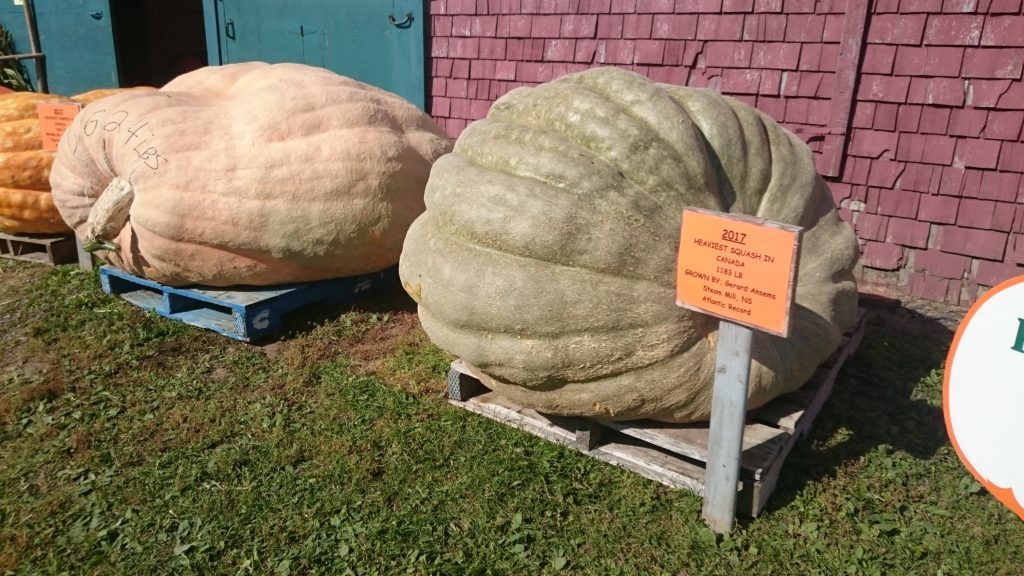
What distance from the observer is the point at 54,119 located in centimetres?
515

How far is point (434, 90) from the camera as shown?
714 cm

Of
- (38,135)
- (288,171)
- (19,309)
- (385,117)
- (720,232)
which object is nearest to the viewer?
(720,232)

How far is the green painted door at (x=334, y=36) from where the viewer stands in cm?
719

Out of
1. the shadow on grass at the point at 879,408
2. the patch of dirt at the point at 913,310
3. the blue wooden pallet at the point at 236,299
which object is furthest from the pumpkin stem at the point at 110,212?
the patch of dirt at the point at 913,310

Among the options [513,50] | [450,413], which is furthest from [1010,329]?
[513,50]

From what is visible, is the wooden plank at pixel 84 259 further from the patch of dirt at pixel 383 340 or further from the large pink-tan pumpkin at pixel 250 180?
the patch of dirt at pixel 383 340

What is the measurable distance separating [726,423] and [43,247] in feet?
19.8

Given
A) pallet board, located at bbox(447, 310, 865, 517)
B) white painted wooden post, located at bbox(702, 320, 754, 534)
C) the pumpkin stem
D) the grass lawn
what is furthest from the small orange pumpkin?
white painted wooden post, located at bbox(702, 320, 754, 534)

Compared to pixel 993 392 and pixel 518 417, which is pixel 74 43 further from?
pixel 993 392

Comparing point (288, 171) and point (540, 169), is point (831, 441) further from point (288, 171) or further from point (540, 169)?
point (288, 171)

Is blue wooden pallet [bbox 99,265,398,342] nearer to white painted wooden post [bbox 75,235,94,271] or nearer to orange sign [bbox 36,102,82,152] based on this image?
white painted wooden post [bbox 75,235,94,271]

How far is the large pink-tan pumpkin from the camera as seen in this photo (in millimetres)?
4004

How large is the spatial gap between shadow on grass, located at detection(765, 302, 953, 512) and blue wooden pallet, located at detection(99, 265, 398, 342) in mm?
2919

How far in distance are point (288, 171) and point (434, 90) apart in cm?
342
